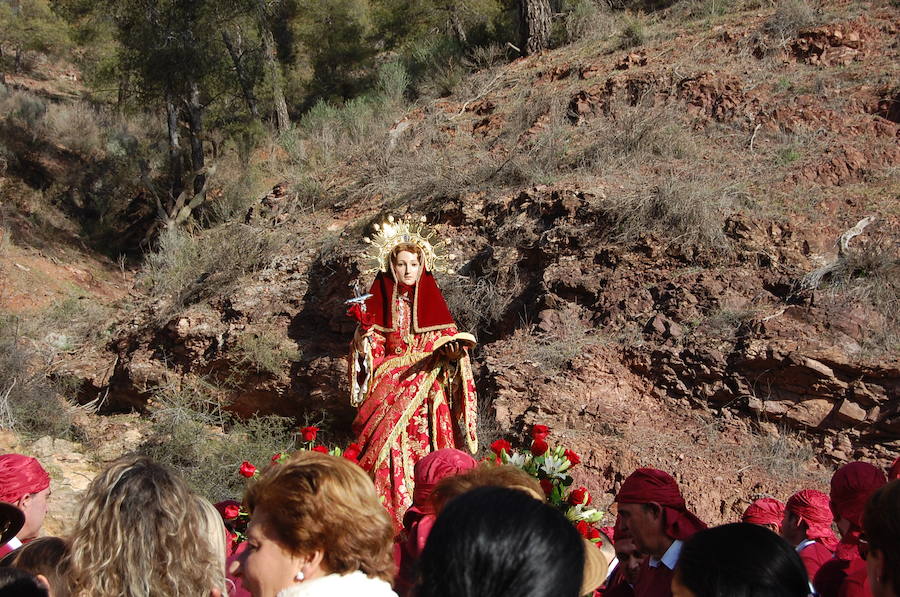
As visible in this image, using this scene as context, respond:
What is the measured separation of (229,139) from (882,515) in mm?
18198

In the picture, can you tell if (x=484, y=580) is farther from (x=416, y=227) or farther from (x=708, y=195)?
(x=708, y=195)

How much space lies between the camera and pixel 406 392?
254 inches

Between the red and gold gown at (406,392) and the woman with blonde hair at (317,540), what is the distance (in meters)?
3.82

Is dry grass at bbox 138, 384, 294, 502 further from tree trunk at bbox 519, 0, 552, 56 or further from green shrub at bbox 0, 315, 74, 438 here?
tree trunk at bbox 519, 0, 552, 56

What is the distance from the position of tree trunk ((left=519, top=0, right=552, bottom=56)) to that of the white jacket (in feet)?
47.5

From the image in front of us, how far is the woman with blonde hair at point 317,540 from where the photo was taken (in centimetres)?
231

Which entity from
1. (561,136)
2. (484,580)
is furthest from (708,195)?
(484,580)

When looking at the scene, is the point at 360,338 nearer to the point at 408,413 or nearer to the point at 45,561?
the point at 408,413

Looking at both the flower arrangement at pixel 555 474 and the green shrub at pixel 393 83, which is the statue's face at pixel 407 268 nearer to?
the flower arrangement at pixel 555 474

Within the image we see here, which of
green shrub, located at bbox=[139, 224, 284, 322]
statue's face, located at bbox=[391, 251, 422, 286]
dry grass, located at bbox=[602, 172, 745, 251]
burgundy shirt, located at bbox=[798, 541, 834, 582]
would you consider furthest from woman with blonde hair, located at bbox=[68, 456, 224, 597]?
green shrub, located at bbox=[139, 224, 284, 322]

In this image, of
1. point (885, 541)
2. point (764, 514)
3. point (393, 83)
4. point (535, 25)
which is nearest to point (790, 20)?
point (535, 25)

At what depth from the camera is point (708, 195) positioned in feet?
30.2

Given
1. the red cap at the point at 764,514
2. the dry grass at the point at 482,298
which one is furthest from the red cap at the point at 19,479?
the dry grass at the point at 482,298

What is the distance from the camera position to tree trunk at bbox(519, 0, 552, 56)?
15562 millimetres
